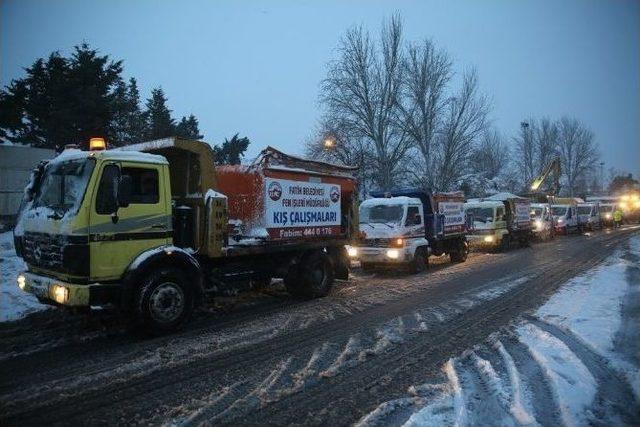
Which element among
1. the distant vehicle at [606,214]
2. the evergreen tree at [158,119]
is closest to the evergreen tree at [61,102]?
the evergreen tree at [158,119]

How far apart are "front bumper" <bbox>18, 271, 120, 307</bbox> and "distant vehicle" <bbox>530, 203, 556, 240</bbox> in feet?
85.9

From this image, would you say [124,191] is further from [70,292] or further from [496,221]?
[496,221]

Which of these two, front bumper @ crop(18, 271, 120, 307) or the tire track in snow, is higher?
front bumper @ crop(18, 271, 120, 307)

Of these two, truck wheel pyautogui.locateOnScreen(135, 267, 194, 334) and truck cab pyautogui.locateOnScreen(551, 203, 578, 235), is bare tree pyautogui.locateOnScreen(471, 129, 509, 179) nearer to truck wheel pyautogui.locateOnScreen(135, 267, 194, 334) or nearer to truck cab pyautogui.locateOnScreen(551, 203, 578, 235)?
truck cab pyautogui.locateOnScreen(551, 203, 578, 235)

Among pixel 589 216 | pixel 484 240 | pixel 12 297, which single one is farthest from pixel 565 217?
pixel 12 297

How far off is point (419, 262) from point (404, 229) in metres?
1.48

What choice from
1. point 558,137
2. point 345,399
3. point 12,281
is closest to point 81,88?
point 12,281

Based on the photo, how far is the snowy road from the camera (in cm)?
455

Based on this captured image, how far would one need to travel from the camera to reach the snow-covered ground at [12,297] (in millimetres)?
8398

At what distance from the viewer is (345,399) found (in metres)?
4.84

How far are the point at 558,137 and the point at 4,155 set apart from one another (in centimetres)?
6797

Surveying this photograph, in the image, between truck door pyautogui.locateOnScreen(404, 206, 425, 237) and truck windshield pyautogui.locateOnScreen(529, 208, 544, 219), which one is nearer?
truck door pyautogui.locateOnScreen(404, 206, 425, 237)

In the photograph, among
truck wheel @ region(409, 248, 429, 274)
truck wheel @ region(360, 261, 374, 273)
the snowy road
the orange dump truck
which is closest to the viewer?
the snowy road

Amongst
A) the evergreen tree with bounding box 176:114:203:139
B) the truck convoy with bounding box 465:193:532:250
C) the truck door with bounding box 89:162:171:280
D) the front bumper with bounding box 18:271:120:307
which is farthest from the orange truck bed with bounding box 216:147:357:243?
the evergreen tree with bounding box 176:114:203:139
